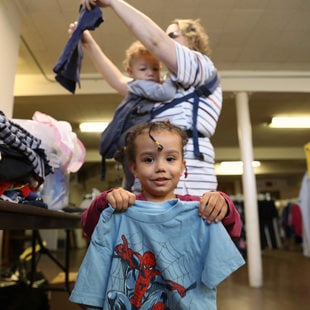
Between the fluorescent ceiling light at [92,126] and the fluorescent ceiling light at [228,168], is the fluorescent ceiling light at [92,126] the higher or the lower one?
the higher one

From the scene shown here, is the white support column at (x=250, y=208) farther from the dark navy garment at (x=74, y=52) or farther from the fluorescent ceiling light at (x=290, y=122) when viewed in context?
the dark navy garment at (x=74, y=52)

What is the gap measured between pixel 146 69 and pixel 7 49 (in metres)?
1.52

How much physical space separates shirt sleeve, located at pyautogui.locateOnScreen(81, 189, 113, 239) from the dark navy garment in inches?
26.4

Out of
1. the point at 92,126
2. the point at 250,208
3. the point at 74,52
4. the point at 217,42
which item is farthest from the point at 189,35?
the point at 92,126

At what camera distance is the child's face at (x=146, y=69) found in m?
1.22

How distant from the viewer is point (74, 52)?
50.6 inches

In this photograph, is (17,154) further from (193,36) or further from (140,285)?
(193,36)

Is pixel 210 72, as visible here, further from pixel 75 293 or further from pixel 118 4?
pixel 75 293

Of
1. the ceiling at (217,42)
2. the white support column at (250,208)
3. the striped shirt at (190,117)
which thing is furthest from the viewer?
the white support column at (250,208)

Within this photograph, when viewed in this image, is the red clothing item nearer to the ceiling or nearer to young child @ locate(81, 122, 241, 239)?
young child @ locate(81, 122, 241, 239)

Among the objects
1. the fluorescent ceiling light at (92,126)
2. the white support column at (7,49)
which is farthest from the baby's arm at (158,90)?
the fluorescent ceiling light at (92,126)

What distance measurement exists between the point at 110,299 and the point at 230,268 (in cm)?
26

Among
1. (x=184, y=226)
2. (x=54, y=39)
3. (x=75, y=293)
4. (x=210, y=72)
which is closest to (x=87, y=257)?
(x=75, y=293)

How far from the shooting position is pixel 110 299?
26.9 inches
